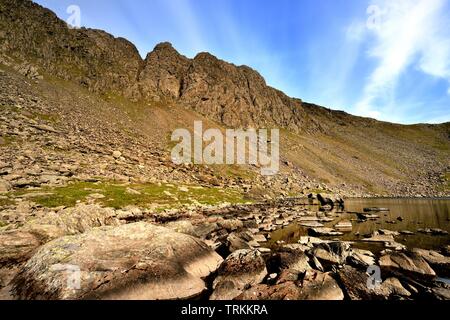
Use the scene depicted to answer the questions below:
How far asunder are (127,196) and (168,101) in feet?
350

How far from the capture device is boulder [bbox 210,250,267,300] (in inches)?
493

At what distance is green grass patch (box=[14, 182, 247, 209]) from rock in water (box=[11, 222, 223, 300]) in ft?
60.9

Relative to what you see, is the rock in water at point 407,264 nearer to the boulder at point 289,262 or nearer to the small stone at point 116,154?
the boulder at point 289,262

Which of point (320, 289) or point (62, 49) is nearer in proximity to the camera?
point (320, 289)

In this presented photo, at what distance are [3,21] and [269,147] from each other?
12278 centimetres

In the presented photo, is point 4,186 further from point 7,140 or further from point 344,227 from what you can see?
point 344,227

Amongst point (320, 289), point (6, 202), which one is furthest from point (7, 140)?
point (320, 289)

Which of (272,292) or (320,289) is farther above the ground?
(320,289)

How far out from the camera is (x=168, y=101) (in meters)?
139

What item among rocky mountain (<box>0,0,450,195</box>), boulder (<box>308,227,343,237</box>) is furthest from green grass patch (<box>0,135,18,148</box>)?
boulder (<box>308,227,343,237</box>)

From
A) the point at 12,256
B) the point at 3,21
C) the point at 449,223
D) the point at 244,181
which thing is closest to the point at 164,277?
the point at 12,256

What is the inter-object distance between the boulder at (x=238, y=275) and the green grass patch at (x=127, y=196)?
23.6 m

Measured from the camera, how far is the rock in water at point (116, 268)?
37.3ft
